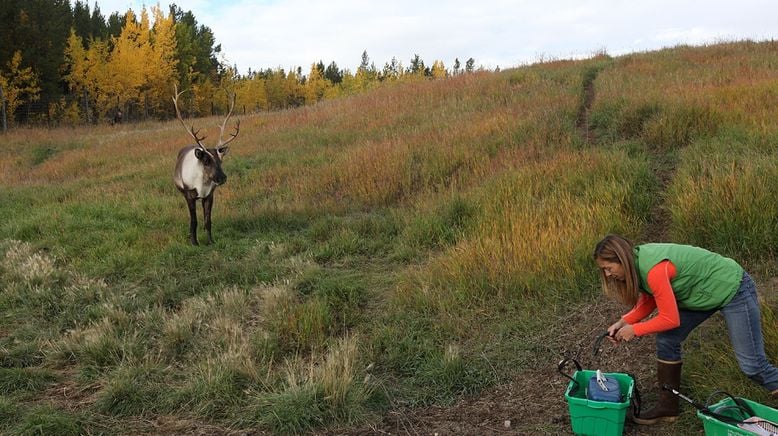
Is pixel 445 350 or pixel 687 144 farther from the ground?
pixel 687 144

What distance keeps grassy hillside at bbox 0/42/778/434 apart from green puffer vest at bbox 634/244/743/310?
632 millimetres

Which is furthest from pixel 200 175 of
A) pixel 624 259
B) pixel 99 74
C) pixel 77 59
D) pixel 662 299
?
pixel 77 59

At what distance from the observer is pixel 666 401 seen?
341 centimetres

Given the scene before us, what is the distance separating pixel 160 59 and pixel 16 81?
830 centimetres

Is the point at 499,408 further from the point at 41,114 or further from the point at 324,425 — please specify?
the point at 41,114

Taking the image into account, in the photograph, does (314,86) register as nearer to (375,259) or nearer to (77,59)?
(77,59)

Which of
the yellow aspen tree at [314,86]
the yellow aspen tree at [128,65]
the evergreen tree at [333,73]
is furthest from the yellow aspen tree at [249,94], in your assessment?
the evergreen tree at [333,73]

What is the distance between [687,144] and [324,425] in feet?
23.4

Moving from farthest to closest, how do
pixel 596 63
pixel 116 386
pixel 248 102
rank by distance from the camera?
1. pixel 248 102
2. pixel 596 63
3. pixel 116 386

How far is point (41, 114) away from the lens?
38156 mm

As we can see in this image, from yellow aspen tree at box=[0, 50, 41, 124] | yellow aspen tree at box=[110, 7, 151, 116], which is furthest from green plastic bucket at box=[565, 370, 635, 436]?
yellow aspen tree at box=[110, 7, 151, 116]

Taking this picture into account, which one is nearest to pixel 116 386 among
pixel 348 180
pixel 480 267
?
pixel 480 267

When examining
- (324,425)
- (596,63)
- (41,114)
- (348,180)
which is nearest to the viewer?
(324,425)

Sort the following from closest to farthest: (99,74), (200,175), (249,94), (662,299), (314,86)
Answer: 1. (662,299)
2. (200,175)
3. (99,74)
4. (249,94)
5. (314,86)
